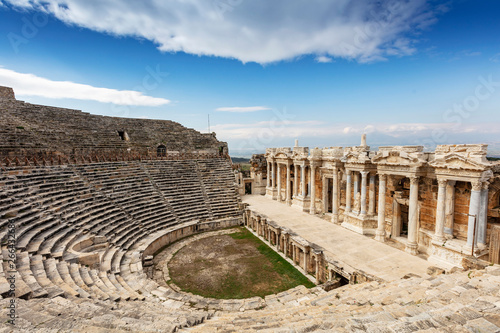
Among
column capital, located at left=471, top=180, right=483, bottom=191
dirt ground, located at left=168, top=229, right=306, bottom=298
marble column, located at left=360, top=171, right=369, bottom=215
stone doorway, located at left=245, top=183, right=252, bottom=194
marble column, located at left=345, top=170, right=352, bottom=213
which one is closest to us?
column capital, located at left=471, top=180, right=483, bottom=191

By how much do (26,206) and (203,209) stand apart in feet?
36.1

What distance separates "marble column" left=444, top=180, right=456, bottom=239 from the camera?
1162cm

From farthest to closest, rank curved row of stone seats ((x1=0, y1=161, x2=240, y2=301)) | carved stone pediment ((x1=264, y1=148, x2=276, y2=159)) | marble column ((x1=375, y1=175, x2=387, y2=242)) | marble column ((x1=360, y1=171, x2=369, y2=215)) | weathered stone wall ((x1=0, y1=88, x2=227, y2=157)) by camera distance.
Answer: carved stone pediment ((x1=264, y1=148, x2=276, y2=159)), weathered stone wall ((x1=0, y1=88, x2=227, y2=157)), marble column ((x1=360, y1=171, x2=369, y2=215)), marble column ((x1=375, y1=175, x2=387, y2=242)), curved row of stone seats ((x1=0, y1=161, x2=240, y2=301))

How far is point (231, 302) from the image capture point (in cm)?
1021

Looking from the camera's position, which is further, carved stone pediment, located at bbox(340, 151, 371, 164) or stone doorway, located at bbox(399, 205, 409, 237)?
carved stone pediment, located at bbox(340, 151, 371, 164)

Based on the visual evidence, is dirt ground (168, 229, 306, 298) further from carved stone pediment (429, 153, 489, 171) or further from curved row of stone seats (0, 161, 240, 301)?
carved stone pediment (429, 153, 489, 171)

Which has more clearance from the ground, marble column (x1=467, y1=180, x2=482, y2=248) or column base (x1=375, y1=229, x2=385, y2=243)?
marble column (x1=467, y1=180, x2=482, y2=248)

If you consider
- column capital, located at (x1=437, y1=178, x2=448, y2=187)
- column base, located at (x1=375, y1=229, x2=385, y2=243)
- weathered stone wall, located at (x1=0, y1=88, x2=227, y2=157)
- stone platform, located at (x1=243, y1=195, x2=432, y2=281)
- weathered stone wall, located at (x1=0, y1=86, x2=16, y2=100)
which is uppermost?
weathered stone wall, located at (x1=0, y1=86, x2=16, y2=100)

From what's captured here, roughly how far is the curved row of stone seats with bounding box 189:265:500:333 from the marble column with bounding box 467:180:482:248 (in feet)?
7.88

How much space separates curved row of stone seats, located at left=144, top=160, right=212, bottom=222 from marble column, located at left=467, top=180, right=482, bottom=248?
1566 cm

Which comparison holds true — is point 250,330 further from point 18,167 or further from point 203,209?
point 18,167

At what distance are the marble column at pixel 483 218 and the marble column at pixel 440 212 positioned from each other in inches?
50.9

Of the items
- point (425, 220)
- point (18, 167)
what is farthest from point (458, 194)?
point (18, 167)

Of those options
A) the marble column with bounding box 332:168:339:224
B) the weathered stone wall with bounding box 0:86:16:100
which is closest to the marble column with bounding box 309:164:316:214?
the marble column with bounding box 332:168:339:224
